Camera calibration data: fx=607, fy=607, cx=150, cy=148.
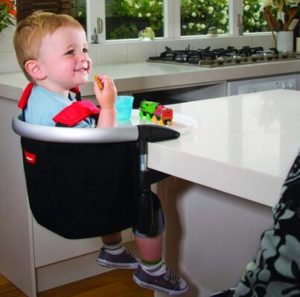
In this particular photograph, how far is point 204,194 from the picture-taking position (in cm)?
175

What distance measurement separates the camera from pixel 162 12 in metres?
3.78

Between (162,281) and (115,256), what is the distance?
0.57 ft

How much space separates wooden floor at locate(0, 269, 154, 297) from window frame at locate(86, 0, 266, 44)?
1346 mm

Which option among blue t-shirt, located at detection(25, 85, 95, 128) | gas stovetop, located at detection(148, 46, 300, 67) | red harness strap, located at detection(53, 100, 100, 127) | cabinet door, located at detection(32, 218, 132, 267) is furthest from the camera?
gas stovetop, located at detection(148, 46, 300, 67)

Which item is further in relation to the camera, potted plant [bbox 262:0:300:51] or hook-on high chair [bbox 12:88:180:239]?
potted plant [bbox 262:0:300:51]

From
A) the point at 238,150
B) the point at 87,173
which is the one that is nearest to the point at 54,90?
the point at 87,173

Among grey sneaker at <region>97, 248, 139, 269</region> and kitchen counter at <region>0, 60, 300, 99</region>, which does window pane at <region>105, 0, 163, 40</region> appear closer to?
kitchen counter at <region>0, 60, 300, 99</region>

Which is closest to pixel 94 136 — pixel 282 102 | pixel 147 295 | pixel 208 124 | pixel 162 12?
pixel 208 124

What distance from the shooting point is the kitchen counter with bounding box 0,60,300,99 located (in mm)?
2609

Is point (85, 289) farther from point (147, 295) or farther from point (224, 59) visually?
point (224, 59)

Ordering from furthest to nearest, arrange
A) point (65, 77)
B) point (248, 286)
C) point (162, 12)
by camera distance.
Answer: point (162, 12), point (65, 77), point (248, 286)

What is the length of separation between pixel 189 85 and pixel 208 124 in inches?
57.7

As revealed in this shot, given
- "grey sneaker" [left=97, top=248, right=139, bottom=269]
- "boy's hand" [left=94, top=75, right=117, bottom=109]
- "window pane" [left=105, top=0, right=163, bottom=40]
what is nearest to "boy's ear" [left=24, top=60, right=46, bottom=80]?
"boy's hand" [left=94, top=75, right=117, bottom=109]

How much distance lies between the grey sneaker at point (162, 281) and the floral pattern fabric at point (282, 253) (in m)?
0.75
